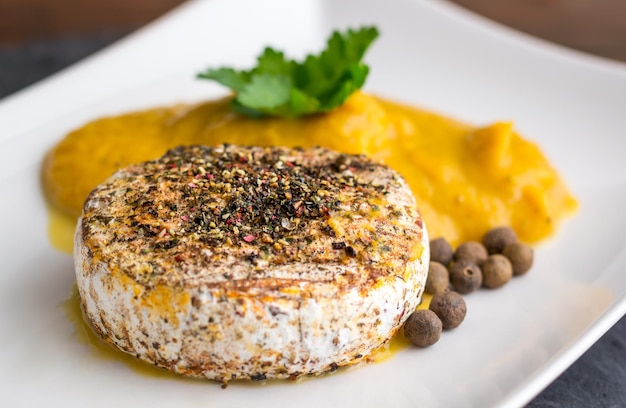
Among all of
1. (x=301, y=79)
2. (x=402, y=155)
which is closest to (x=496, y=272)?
(x=402, y=155)

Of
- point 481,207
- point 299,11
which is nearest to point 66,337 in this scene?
point 481,207

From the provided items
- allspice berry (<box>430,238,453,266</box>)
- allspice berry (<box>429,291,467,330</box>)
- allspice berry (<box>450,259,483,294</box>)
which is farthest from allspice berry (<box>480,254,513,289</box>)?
allspice berry (<box>429,291,467,330</box>)

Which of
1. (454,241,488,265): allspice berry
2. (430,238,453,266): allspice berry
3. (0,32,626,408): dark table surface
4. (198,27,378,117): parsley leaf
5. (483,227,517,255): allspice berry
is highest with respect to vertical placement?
(198,27,378,117): parsley leaf

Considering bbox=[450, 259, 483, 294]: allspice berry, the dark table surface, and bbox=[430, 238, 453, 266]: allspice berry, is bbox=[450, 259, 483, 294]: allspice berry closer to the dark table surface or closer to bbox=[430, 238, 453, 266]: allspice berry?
bbox=[430, 238, 453, 266]: allspice berry

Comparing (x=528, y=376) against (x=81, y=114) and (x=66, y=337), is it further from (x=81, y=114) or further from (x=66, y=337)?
(x=81, y=114)

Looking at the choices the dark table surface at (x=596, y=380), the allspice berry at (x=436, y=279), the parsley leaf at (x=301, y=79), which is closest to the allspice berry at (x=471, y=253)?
the allspice berry at (x=436, y=279)
